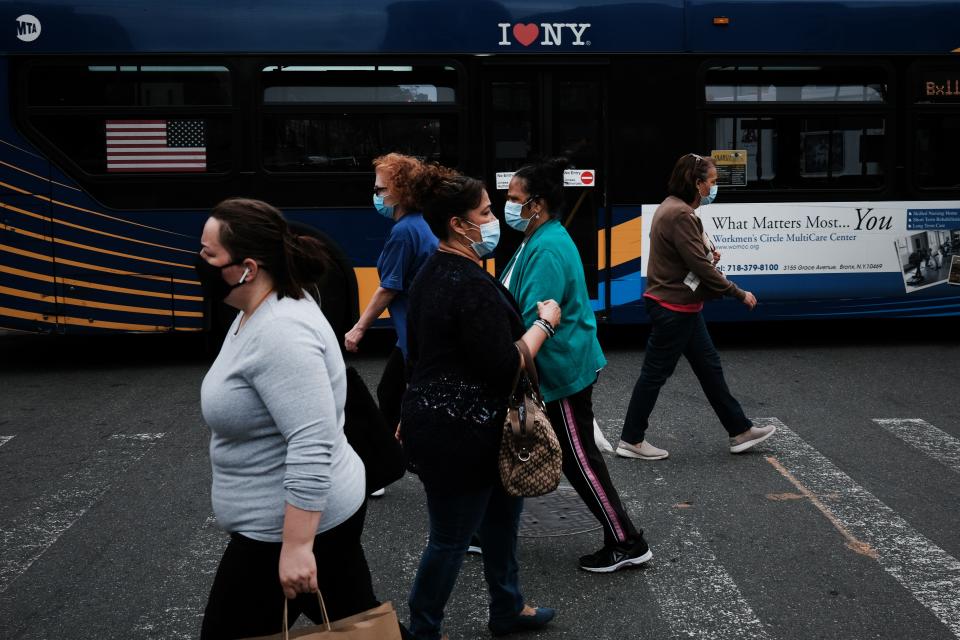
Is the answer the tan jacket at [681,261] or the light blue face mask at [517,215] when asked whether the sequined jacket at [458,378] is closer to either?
the light blue face mask at [517,215]

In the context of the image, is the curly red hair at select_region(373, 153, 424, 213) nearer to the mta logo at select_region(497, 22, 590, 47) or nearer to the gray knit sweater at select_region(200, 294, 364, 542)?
the gray knit sweater at select_region(200, 294, 364, 542)

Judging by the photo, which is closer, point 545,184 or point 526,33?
point 545,184

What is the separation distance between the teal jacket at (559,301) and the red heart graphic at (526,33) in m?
5.51

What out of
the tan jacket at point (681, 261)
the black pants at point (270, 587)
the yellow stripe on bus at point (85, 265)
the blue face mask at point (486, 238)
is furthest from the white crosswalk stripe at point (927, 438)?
the yellow stripe on bus at point (85, 265)

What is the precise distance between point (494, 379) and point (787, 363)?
6622mm

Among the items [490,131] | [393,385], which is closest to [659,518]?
[393,385]

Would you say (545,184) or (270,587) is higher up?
(545,184)

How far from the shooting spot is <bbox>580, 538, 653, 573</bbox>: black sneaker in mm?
5180

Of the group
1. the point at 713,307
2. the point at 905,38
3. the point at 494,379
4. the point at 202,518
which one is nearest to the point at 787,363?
the point at 713,307

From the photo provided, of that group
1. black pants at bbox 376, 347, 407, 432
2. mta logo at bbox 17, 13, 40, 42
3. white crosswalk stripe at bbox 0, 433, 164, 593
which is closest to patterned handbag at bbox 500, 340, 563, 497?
black pants at bbox 376, 347, 407, 432

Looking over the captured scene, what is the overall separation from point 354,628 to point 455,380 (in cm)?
110

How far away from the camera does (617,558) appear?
518 cm

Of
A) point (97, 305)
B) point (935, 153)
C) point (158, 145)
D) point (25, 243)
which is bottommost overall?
point (97, 305)

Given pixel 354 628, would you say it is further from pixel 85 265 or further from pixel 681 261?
pixel 85 265
